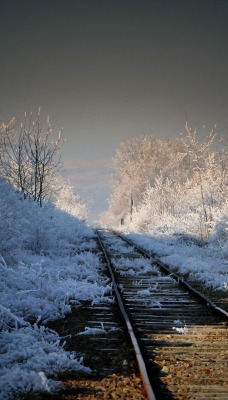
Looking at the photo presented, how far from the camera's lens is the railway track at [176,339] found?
141 inches

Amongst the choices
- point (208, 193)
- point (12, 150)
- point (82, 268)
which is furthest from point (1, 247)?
point (208, 193)

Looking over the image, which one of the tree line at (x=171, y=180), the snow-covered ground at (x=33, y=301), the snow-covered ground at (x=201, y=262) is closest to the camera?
the snow-covered ground at (x=33, y=301)

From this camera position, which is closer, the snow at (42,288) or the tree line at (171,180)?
the snow at (42,288)

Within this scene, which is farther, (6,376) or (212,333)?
(212,333)

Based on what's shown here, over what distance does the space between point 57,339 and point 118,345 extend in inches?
35.5

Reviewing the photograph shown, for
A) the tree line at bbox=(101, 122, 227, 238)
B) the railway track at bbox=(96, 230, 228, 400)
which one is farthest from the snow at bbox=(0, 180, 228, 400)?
the tree line at bbox=(101, 122, 227, 238)

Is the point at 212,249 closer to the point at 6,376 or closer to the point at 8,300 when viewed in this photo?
the point at 8,300

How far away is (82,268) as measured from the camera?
1044 cm

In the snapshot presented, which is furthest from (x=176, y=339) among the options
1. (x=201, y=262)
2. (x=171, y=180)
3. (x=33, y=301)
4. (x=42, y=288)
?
(x=171, y=180)

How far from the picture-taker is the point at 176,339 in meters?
5.00

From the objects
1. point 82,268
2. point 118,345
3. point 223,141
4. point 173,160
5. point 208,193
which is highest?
point 173,160

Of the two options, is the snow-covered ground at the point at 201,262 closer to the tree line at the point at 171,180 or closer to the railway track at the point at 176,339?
the railway track at the point at 176,339

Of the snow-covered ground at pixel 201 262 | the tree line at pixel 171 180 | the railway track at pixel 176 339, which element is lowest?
the railway track at pixel 176 339

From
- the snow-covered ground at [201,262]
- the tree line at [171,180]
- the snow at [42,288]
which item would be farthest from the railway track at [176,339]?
the tree line at [171,180]
